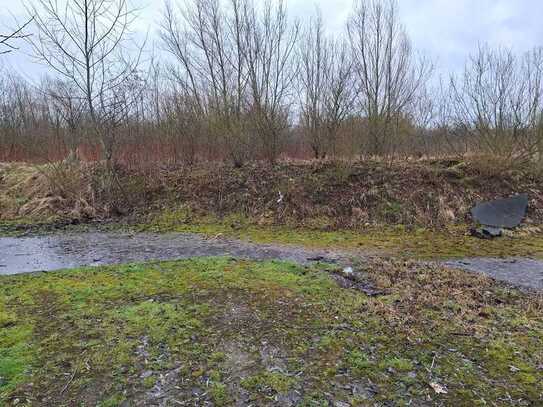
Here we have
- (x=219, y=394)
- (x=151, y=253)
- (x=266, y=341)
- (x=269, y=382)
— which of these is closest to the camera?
(x=219, y=394)

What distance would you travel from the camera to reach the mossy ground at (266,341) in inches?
111

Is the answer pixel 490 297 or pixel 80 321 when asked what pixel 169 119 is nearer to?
pixel 80 321

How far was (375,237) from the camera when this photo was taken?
842cm

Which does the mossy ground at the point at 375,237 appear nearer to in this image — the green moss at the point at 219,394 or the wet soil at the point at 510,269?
the wet soil at the point at 510,269

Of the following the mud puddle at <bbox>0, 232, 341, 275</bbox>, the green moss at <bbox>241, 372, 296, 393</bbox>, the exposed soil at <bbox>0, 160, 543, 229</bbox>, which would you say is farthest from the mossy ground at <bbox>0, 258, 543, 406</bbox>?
the exposed soil at <bbox>0, 160, 543, 229</bbox>

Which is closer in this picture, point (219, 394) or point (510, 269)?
point (219, 394)

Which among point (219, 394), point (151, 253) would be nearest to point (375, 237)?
point (151, 253)

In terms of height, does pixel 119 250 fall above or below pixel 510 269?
above

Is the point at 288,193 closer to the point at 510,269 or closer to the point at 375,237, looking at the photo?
the point at 375,237

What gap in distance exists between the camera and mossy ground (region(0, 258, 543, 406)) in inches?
111

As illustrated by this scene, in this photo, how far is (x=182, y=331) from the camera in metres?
3.68

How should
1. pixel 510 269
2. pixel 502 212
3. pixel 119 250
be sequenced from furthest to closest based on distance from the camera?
pixel 502 212, pixel 119 250, pixel 510 269

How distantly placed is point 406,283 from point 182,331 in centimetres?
308

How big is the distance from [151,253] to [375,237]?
16.0ft
